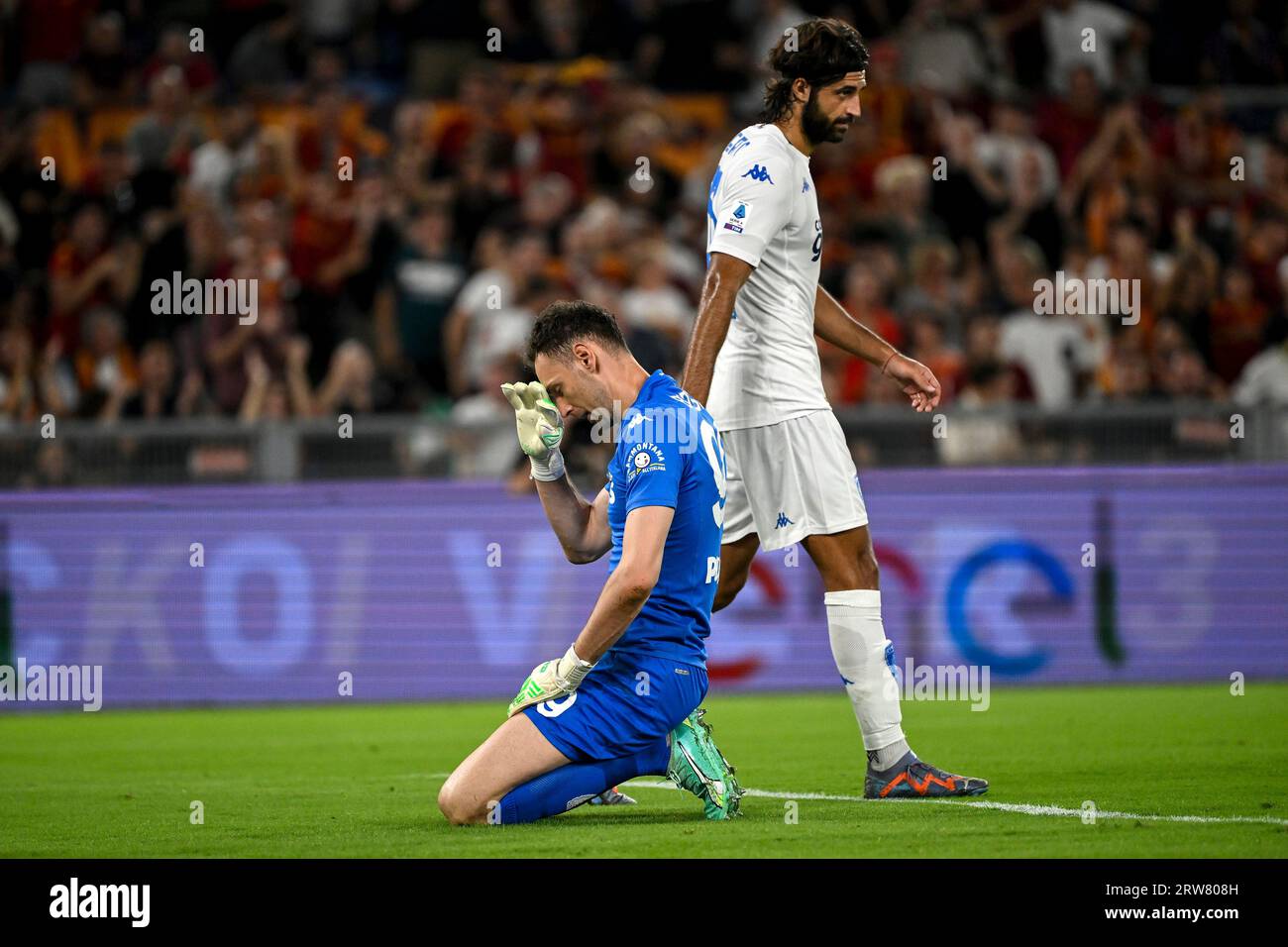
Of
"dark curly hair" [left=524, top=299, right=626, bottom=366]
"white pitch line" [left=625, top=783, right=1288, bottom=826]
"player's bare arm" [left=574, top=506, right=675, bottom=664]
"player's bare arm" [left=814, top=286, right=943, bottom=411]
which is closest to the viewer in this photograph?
"player's bare arm" [left=574, top=506, right=675, bottom=664]

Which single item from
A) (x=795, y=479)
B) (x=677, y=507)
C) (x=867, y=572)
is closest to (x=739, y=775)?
A: (x=867, y=572)

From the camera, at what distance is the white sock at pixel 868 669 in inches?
277

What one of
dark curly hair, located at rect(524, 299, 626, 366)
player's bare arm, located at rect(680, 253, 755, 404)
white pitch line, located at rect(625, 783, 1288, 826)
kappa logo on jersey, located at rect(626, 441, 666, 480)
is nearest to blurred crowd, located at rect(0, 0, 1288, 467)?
white pitch line, located at rect(625, 783, 1288, 826)

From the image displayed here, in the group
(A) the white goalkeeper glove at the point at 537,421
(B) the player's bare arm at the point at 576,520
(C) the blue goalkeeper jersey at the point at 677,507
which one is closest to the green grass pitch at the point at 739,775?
(C) the blue goalkeeper jersey at the point at 677,507

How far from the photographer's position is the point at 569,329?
21.5 feet

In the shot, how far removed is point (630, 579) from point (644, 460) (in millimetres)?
447

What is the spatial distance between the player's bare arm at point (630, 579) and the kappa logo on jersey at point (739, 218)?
4.39 ft

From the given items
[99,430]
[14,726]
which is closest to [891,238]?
[99,430]

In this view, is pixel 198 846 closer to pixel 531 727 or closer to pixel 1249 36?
pixel 531 727

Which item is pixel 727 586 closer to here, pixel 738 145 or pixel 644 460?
pixel 644 460

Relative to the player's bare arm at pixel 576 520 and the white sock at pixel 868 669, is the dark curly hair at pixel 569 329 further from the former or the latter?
the white sock at pixel 868 669

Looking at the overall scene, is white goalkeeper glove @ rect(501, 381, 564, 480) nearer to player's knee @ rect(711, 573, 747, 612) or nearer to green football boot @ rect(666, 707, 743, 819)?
player's knee @ rect(711, 573, 747, 612)

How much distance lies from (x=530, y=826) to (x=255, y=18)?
42.4ft

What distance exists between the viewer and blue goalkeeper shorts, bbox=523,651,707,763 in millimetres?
6449
